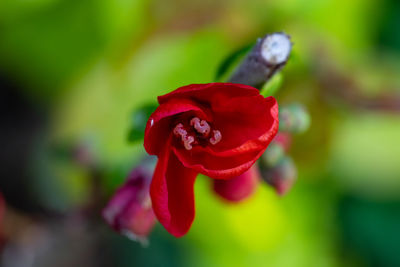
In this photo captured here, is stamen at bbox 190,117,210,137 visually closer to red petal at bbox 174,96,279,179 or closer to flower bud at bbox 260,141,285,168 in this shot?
red petal at bbox 174,96,279,179

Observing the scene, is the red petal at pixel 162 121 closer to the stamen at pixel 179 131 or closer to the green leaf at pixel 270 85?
the stamen at pixel 179 131

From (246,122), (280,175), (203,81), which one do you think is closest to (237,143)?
(246,122)

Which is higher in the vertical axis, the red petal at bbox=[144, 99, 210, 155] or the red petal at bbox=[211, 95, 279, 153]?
the red petal at bbox=[144, 99, 210, 155]

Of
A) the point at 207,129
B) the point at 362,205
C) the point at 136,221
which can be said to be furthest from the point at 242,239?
the point at 207,129

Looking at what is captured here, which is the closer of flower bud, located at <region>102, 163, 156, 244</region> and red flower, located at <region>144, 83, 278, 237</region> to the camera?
red flower, located at <region>144, 83, 278, 237</region>

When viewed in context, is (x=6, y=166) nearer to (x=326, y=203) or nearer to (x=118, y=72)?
(x=118, y=72)

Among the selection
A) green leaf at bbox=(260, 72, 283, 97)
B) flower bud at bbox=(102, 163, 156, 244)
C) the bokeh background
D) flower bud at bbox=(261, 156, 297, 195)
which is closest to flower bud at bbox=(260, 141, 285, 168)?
flower bud at bbox=(261, 156, 297, 195)
